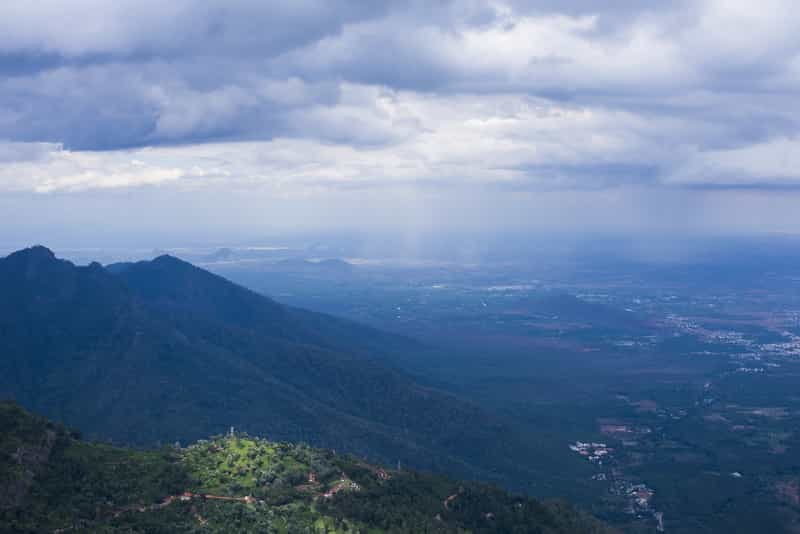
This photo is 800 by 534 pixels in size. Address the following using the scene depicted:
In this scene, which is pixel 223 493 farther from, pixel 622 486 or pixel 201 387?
pixel 622 486

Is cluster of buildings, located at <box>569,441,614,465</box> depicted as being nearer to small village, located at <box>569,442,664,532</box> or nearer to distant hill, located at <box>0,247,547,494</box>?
small village, located at <box>569,442,664,532</box>

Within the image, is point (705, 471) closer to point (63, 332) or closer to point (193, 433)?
point (193, 433)

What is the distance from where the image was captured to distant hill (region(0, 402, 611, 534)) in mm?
71375

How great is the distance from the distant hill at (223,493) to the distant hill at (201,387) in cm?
4854

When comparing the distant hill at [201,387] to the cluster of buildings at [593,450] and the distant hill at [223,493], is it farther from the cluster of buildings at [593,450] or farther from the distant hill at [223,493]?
the distant hill at [223,493]

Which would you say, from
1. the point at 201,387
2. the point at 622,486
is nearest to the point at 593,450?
the point at 622,486

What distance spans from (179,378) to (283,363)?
28988mm

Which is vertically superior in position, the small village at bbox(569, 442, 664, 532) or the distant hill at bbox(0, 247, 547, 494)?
the distant hill at bbox(0, 247, 547, 494)

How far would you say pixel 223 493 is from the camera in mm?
78750

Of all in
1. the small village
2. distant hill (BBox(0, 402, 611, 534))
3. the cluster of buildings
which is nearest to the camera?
distant hill (BBox(0, 402, 611, 534))

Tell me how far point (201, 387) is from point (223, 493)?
87.2 meters

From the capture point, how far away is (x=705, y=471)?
15362 centimetres

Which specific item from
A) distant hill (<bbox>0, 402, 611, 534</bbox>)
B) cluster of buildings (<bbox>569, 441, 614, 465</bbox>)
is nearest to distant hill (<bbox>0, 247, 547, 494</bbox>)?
cluster of buildings (<bbox>569, 441, 614, 465</bbox>)

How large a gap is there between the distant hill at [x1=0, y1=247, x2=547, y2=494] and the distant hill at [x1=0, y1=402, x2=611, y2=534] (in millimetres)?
48542
